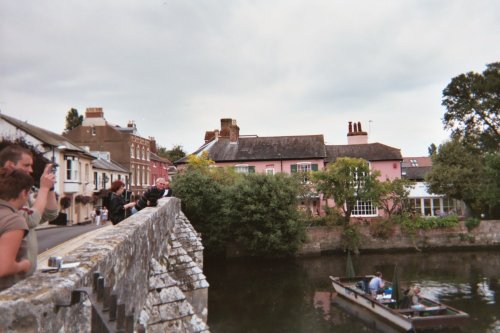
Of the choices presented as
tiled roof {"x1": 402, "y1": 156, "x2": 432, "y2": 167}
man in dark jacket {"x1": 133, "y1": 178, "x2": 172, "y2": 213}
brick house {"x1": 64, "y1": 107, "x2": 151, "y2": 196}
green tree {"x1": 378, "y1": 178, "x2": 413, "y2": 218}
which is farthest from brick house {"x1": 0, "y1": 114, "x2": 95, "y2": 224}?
tiled roof {"x1": 402, "y1": 156, "x2": 432, "y2": 167}

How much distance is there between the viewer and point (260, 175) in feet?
105

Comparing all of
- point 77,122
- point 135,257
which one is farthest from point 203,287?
point 77,122

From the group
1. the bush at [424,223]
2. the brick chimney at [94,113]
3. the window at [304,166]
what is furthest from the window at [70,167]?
the bush at [424,223]

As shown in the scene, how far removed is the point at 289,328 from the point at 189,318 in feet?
40.9

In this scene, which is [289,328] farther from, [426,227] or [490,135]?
[490,135]

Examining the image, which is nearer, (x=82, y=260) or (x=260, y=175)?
(x=82, y=260)

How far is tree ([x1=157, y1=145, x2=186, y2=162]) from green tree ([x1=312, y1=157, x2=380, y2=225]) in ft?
193

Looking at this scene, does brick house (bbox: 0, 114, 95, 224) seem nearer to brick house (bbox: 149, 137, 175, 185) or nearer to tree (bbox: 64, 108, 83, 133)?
brick house (bbox: 149, 137, 175, 185)

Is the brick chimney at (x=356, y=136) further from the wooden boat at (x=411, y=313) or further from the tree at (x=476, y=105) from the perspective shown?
the wooden boat at (x=411, y=313)

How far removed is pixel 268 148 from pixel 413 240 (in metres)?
16.7

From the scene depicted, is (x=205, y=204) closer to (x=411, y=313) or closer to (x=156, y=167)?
(x=411, y=313)

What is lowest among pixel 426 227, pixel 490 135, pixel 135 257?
pixel 426 227

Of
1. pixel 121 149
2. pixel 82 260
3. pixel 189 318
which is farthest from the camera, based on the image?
pixel 121 149

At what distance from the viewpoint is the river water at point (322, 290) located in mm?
19281
